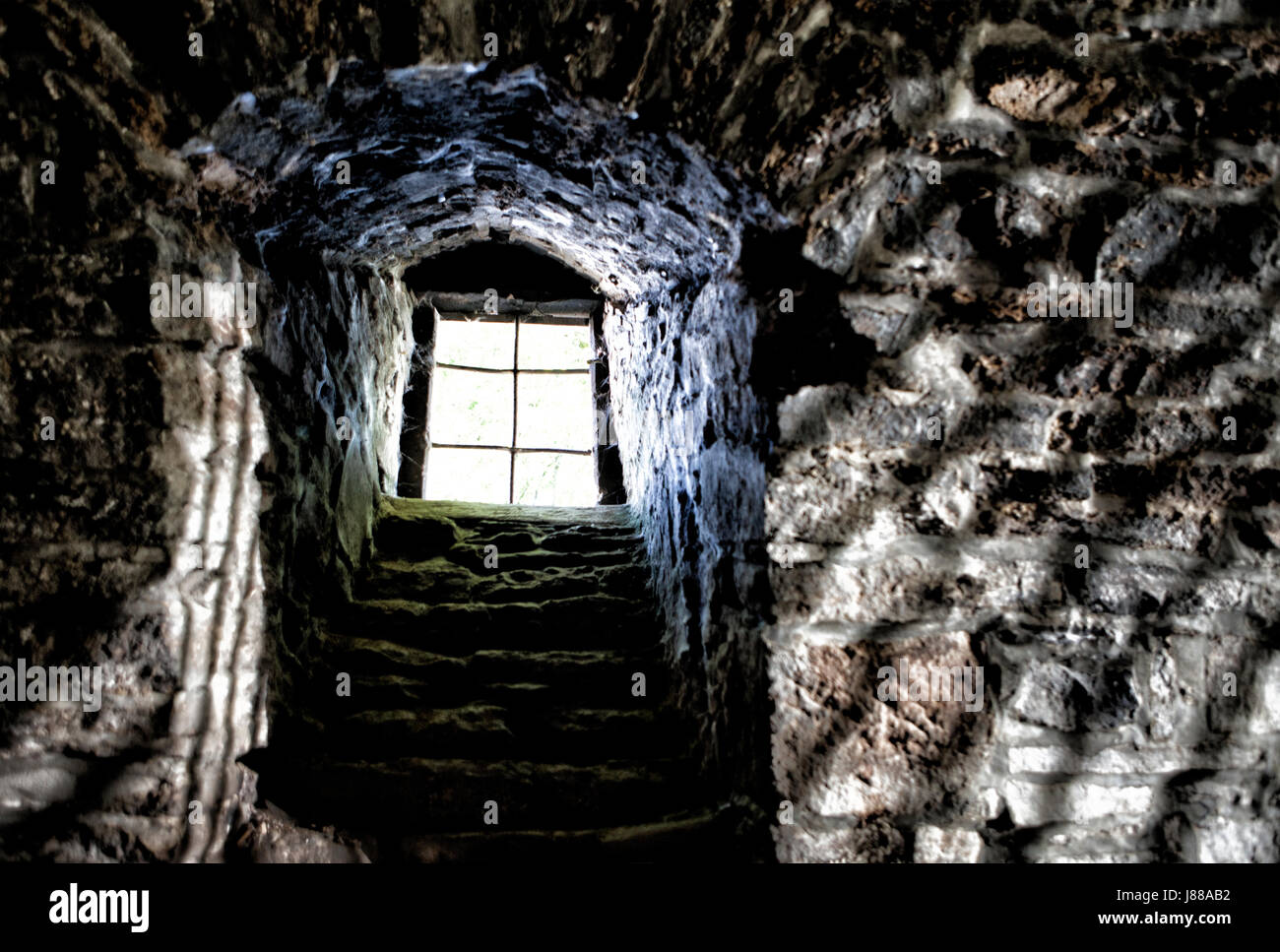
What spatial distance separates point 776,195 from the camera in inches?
56.7

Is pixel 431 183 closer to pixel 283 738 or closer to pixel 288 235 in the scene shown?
pixel 288 235

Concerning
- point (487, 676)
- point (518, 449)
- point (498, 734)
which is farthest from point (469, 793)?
point (518, 449)

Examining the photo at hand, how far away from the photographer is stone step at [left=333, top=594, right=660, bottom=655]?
2424mm

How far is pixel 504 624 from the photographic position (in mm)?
2512

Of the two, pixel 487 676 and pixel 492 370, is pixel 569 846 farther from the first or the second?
pixel 492 370

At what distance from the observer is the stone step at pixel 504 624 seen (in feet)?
7.95

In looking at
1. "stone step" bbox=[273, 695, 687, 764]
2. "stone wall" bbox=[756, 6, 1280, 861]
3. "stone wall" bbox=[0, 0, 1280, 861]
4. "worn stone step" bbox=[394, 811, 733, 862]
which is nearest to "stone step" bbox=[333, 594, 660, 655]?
"stone step" bbox=[273, 695, 687, 764]

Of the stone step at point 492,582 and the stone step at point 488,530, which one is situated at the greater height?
the stone step at point 488,530

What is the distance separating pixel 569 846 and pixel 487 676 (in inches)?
25.3

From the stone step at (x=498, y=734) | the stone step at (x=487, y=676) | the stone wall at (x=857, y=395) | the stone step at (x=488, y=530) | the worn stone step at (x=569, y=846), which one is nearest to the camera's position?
the stone wall at (x=857, y=395)

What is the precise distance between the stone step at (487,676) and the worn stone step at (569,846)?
0.45m

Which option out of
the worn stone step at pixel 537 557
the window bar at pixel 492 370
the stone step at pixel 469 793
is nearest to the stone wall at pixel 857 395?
the stone step at pixel 469 793

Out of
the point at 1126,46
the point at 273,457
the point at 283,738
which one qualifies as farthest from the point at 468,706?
the point at 1126,46

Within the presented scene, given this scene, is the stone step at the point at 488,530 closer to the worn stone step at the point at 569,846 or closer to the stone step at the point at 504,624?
the stone step at the point at 504,624
